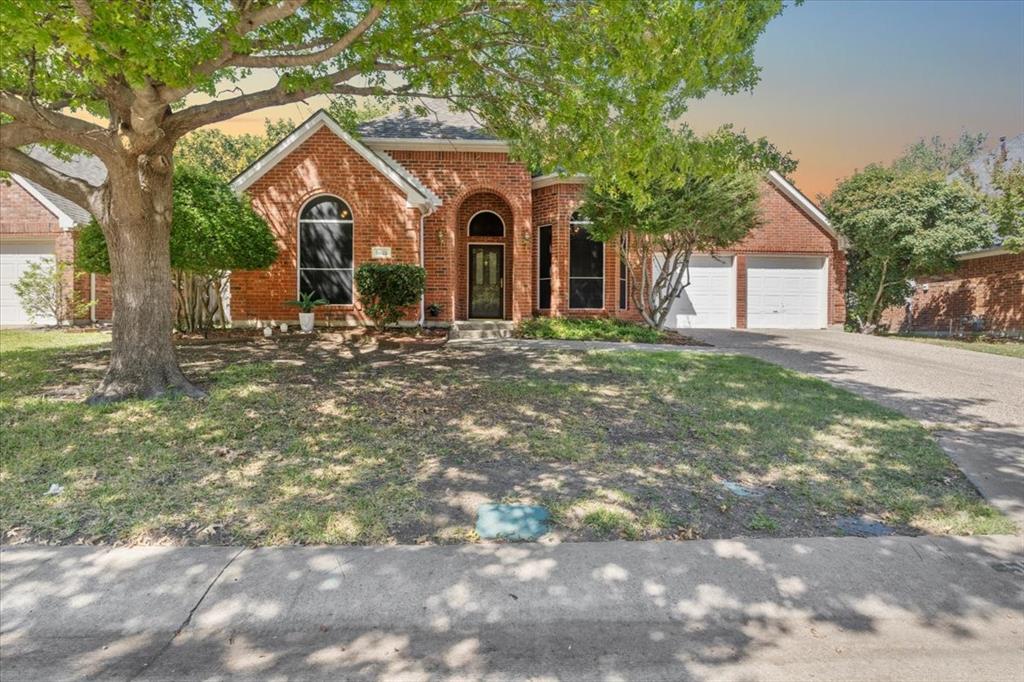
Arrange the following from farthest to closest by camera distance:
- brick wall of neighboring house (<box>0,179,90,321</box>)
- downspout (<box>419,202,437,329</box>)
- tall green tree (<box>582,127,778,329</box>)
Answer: brick wall of neighboring house (<box>0,179,90,321</box>) → downspout (<box>419,202,437,329</box>) → tall green tree (<box>582,127,778,329</box>)

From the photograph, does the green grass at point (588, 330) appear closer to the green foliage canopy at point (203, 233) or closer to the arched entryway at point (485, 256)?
the arched entryway at point (485, 256)

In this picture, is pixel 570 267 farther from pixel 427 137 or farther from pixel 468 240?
pixel 427 137

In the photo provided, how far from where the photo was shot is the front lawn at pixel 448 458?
3.98 metres

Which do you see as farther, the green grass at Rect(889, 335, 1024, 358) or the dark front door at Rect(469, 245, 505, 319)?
the dark front door at Rect(469, 245, 505, 319)

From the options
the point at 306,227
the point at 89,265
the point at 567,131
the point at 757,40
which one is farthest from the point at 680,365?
the point at 89,265

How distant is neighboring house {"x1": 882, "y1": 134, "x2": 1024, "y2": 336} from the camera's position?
1705cm

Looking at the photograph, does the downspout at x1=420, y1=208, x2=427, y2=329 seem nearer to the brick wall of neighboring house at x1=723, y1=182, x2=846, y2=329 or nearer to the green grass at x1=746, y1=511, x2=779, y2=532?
the brick wall of neighboring house at x1=723, y1=182, x2=846, y2=329

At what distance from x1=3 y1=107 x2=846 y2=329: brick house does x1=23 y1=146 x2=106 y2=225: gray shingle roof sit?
0.91 m

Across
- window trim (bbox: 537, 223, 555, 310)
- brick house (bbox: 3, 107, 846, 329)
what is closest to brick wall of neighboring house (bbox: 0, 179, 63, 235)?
brick house (bbox: 3, 107, 846, 329)

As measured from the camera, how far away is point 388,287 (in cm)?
1216

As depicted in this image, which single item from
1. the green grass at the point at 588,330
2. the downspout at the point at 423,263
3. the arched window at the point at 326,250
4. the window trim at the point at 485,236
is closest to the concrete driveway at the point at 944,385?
the green grass at the point at 588,330

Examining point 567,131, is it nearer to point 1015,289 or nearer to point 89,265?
point 89,265

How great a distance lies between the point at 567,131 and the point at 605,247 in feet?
25.4

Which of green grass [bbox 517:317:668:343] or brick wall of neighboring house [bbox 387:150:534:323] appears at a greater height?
brick wall of neighboring house [bbox 387:150:534:323]
